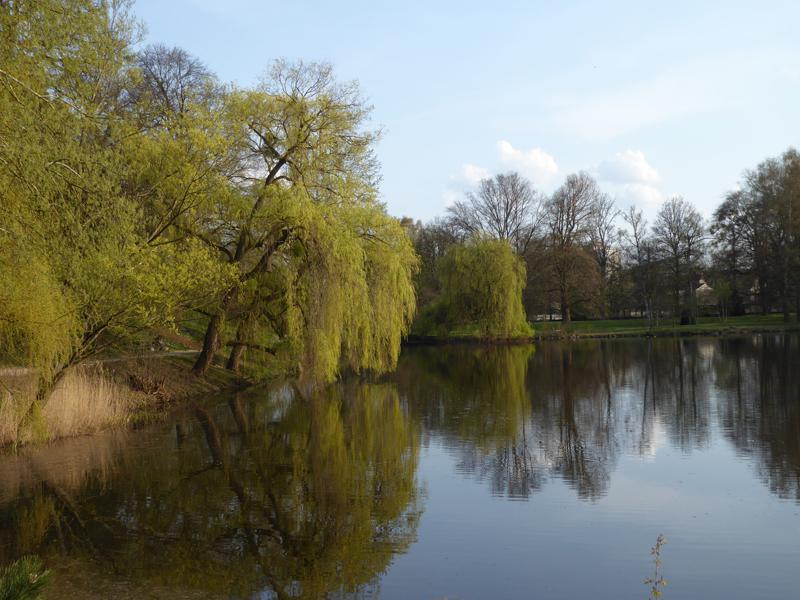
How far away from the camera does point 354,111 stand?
71.1 feet

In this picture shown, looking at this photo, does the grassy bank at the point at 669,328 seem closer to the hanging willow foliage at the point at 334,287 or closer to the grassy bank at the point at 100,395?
the hanging willow foliage at the point at 334,287

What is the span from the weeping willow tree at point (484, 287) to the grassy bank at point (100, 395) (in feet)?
86.0

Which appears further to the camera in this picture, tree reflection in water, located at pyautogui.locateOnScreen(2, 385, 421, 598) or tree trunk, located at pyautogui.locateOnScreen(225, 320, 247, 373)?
tree trunk, located at pyautogui.locateOnScreen(225, 320, 247, 373)

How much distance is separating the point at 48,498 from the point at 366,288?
1199cm

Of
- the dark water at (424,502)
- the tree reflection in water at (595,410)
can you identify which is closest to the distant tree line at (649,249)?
the tree reflection in water at (595,410)

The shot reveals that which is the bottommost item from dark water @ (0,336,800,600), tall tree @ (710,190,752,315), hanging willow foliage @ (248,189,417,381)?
dark water @ (0,336,800,600)

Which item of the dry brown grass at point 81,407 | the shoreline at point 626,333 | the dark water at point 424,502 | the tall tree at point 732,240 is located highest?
the tall tree at point 732,240

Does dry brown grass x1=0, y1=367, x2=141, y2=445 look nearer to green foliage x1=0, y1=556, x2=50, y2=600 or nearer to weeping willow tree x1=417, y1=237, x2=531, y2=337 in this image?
green foliage x1=0, y1=556, x2=50, y2=600

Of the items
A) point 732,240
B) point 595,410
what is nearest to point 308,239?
→ point 595,410

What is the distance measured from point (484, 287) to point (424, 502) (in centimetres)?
3869

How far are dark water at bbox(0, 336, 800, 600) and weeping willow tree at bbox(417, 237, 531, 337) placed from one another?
2807cm

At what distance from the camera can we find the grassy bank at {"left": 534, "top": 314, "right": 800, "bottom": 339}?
5219cm

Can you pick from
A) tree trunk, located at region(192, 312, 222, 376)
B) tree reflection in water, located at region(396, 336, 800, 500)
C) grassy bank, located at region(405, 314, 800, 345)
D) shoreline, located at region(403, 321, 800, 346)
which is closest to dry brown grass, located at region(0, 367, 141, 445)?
tree trunk, located at region(192, 312, 222, 376)

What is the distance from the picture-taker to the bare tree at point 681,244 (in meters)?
60.2
